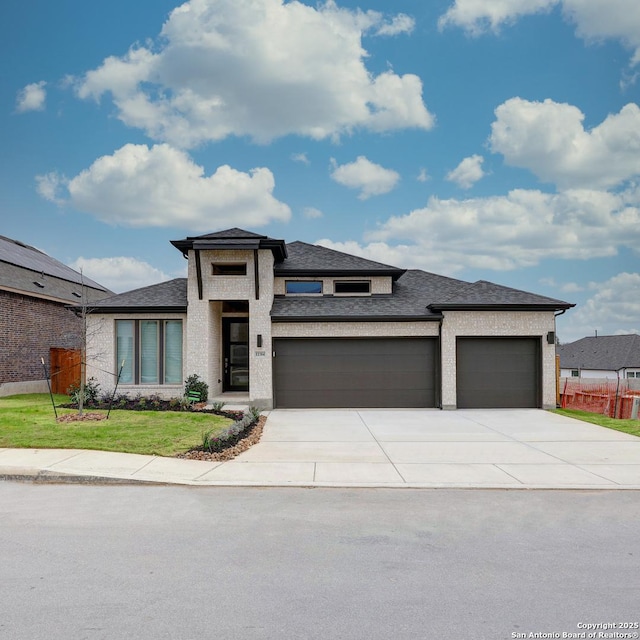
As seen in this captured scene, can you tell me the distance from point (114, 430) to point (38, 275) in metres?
16.3

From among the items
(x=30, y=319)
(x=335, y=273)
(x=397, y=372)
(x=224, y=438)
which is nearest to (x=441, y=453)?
(x=224, y=438)

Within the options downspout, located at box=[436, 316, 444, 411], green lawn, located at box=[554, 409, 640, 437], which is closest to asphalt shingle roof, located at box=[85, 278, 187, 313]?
downspout, located at box=[436, 316, 444, 411]

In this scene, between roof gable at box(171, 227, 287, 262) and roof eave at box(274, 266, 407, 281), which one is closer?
roof gable at box(171, 227, 287, 262)

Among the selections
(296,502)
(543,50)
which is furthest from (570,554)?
(543,50)

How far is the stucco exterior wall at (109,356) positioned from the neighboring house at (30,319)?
161 cm

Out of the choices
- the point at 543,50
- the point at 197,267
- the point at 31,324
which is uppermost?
the point at 543,50

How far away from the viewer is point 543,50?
18.2 metres

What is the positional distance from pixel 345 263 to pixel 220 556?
585 inches

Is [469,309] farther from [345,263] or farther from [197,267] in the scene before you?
[197,267]

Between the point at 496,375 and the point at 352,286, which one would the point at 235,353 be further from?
the point at 496,375

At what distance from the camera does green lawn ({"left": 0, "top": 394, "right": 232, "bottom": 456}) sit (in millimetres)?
9633

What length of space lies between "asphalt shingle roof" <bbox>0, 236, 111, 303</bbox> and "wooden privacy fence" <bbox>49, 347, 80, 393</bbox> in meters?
2.59

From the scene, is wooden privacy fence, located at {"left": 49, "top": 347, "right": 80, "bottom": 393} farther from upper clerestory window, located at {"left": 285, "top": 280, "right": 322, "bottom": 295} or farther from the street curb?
the street curb

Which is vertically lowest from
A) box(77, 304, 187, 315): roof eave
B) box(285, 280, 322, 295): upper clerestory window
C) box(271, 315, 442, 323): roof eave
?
box(271, 315, 442, 323): roof eave
